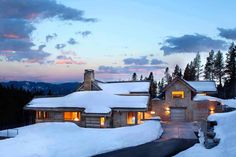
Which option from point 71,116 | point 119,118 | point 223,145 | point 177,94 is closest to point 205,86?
point 177,94

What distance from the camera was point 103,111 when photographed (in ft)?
117

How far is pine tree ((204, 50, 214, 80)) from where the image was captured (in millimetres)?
97375

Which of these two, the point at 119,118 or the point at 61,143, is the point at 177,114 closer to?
the point at 119,118

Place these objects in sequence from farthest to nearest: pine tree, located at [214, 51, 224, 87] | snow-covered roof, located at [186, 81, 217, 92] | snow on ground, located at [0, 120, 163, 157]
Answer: pine tree, located at [214, 51, 224, 87], snow-covered roof, located at [186, 81, 217, 92], snow on ground, located at [0, 120, 163, 157]

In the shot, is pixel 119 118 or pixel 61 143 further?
pixel 119 118

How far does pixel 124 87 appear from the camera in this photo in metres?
44.5

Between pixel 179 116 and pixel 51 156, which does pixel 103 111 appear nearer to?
pixel 179 116

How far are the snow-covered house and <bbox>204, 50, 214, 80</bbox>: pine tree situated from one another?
58252 mm

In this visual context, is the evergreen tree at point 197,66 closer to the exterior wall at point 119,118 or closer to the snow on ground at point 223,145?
the exterior wall at point 119,118

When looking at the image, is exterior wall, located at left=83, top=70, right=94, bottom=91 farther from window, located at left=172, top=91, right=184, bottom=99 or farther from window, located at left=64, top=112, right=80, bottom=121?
window, located at left=172, top=91, right=184, bottom=99

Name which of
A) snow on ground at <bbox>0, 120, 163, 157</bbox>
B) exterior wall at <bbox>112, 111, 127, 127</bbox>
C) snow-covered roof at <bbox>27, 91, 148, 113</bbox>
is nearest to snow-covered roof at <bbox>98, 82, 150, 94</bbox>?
snow-covered roof at <bbox>27, 91, 148, 113</bbox>

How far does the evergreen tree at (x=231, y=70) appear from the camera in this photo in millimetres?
77562

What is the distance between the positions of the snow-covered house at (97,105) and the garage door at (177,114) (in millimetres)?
4192

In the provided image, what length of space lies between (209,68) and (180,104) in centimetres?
6122
